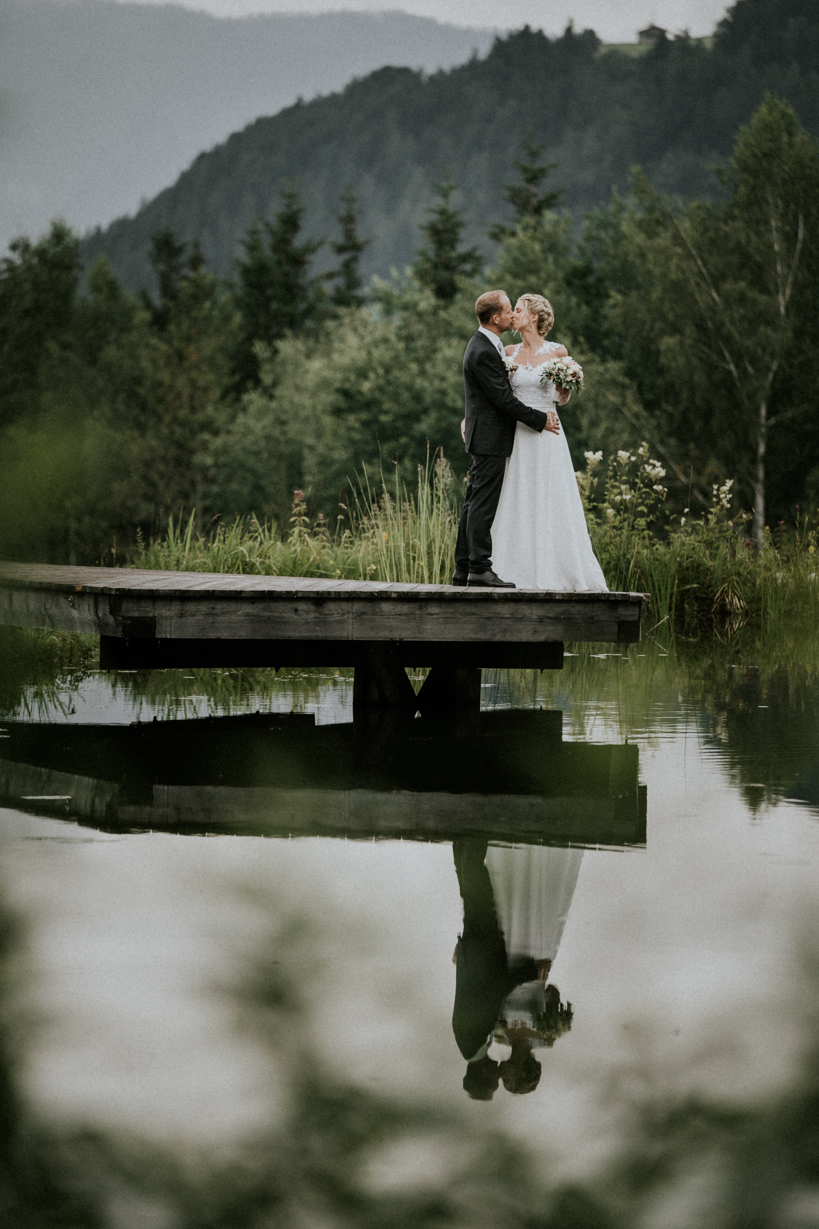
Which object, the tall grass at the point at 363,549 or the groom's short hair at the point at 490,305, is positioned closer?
the groom's short hair at the point at 490,305

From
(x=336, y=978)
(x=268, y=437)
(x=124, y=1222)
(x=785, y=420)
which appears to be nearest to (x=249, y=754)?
(x=336, y=978)

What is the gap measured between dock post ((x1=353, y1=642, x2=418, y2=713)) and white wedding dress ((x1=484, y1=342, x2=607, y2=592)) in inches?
31.4

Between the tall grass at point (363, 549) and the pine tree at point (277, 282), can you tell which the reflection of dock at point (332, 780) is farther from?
the pine tree at point (277, 282)

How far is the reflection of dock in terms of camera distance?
4684 mm

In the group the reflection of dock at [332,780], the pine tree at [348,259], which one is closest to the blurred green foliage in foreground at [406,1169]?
the reflection of dock at [332,780]

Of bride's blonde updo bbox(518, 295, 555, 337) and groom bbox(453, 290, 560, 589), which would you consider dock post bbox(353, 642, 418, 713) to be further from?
bride's blonde updo bbox(518, 295, 555, 337)

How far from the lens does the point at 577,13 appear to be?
327 feet

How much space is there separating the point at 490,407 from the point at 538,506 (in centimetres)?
58

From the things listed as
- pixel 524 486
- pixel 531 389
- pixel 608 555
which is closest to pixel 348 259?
pixel 608 555

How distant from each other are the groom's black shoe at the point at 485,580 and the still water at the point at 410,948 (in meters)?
1.27

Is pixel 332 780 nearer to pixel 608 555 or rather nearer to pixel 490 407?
pixel 490 407

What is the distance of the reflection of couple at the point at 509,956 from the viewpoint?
262 centimetres

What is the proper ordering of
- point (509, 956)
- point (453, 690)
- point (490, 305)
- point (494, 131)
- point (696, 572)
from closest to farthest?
1. point (509, 956)
2. point (490, 305)
3. point (453, 690)
4. point (696, 572)
5. point (494, 131)

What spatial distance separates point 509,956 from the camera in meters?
3.19
